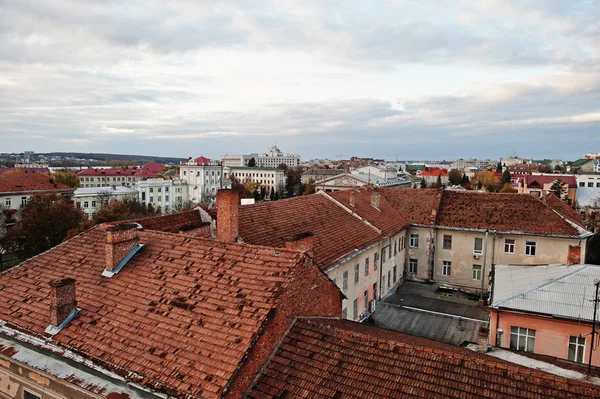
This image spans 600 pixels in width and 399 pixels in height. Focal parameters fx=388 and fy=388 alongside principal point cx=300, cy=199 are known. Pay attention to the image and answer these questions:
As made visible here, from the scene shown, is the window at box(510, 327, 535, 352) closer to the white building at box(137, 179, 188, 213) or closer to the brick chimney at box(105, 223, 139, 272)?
the brick chimney at box(105, 223, 139, 272)

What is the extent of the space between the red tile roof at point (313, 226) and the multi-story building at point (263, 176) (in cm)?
10785

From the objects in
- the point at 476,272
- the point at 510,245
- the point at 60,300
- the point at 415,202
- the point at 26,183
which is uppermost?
the point at 415,202

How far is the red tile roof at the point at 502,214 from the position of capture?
28438mm

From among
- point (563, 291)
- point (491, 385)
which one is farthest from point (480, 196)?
point (491, 385)

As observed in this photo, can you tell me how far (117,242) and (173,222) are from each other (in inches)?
169

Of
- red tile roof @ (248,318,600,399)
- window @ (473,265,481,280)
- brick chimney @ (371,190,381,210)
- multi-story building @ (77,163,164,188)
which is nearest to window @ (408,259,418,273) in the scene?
window @ (473,265,481,280)

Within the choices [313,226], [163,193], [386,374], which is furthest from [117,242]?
[163,193]

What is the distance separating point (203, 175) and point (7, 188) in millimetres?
38057

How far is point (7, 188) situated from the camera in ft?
186

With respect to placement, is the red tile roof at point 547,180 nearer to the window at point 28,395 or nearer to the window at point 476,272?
the window at point 476,272

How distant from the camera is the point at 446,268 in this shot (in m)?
31.7

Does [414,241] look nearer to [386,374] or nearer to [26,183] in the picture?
[386,374]

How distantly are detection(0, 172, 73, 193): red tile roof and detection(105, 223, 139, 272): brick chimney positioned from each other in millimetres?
56002

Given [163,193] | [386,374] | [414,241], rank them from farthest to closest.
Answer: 1. [163,193]
2. [414,241]
3. [386,374]
